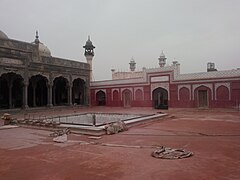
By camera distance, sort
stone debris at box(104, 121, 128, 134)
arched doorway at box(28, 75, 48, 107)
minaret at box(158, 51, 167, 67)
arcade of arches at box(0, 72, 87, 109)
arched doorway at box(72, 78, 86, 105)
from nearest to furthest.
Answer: stone debris at box(104, 121, 128, 134) → arcade of arches at box(0, 72, 87, 109) → arched doorway at box(28, 75, 48, 107) → arched doorway at box(72, 78, 86, 105) → minaret at box(158, 51, 167, 67)

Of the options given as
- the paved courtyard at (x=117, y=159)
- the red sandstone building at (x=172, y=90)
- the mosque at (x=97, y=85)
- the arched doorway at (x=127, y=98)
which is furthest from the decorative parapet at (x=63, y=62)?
the paved courtyard at (x=117, y=159)

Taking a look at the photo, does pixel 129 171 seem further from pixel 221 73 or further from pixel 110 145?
pixel 221 73

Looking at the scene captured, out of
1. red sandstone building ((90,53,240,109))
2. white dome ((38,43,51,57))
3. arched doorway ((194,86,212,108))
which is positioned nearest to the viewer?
red sandstone building ((90,53,240,109))

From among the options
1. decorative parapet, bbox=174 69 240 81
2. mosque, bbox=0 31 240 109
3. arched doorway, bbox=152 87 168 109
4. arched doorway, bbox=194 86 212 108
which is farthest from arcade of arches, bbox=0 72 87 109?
arched doorway, bbox=194 86 212 108

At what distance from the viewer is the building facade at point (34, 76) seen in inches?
778

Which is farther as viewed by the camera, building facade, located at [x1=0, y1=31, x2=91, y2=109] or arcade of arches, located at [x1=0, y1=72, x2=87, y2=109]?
arcade of arches, located at [x1=0, y1=72, x2=87, y2=109]

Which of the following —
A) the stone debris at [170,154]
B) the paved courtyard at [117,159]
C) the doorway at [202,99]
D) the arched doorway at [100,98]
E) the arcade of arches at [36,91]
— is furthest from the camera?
the arched doorway at [100,98]

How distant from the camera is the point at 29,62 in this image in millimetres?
21203

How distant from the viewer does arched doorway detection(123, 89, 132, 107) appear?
2733 cm

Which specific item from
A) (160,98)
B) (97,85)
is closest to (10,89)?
(97,85)

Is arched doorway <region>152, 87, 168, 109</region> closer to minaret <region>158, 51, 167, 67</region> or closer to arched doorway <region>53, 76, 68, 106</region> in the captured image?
arched doorway <region>53, 76, 68, 106</region>

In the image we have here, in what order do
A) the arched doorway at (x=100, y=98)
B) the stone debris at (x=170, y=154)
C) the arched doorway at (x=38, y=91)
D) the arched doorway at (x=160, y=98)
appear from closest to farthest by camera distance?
the stone debris at (x=170, y=154) → the arched doorway at (x=160, y=98) → the arched doorway at (x=38, y=91) → the arched doorway at (x=100, y=98)

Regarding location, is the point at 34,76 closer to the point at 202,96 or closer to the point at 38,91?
the point at 38,91

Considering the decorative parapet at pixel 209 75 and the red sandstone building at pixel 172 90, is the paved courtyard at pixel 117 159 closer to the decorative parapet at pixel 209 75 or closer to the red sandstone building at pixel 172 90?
the red sandstone building at pixel 172 90
